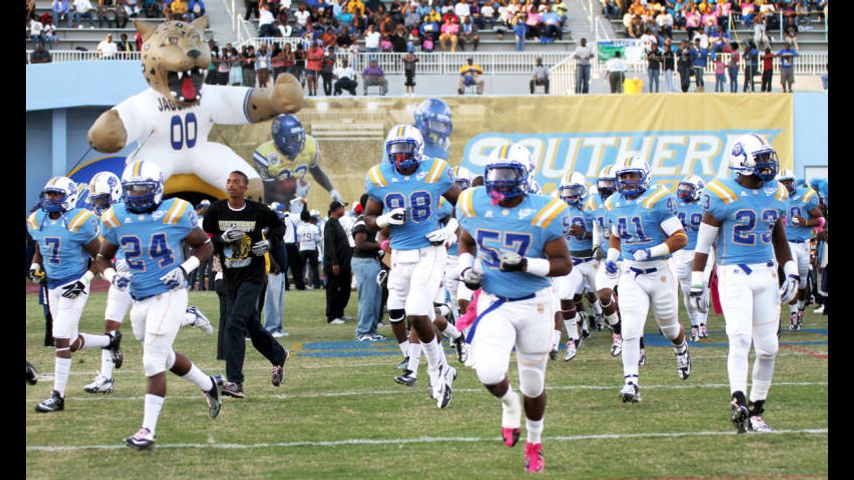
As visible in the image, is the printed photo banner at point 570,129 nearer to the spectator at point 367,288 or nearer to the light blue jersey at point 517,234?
the spectator at point 367,288

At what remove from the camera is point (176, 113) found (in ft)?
65.1

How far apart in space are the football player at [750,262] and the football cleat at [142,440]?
4.05 metres

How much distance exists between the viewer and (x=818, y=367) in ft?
38.4

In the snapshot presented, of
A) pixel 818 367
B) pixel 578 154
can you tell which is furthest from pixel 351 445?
pixel 578 154

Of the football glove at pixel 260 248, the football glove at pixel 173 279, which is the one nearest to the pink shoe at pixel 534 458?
the football glove at pixel 173 279

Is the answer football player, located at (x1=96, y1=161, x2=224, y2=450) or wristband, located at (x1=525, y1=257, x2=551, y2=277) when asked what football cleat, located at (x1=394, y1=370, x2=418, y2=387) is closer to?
football player, located at (x1=96, y1=161, x2=224, y2=450)

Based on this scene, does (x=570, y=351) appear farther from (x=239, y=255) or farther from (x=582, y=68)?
(x=582, y=68)

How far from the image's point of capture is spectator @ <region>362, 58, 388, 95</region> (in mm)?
27781

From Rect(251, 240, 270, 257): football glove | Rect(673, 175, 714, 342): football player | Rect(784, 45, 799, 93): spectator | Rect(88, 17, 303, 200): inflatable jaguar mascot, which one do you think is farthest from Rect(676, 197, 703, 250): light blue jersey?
Rect(784, 45, 799, 93): spectator

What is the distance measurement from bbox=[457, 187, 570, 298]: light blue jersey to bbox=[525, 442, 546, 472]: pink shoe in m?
0.93

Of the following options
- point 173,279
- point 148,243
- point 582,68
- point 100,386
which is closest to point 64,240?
point 100,386

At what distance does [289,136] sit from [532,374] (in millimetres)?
18387
